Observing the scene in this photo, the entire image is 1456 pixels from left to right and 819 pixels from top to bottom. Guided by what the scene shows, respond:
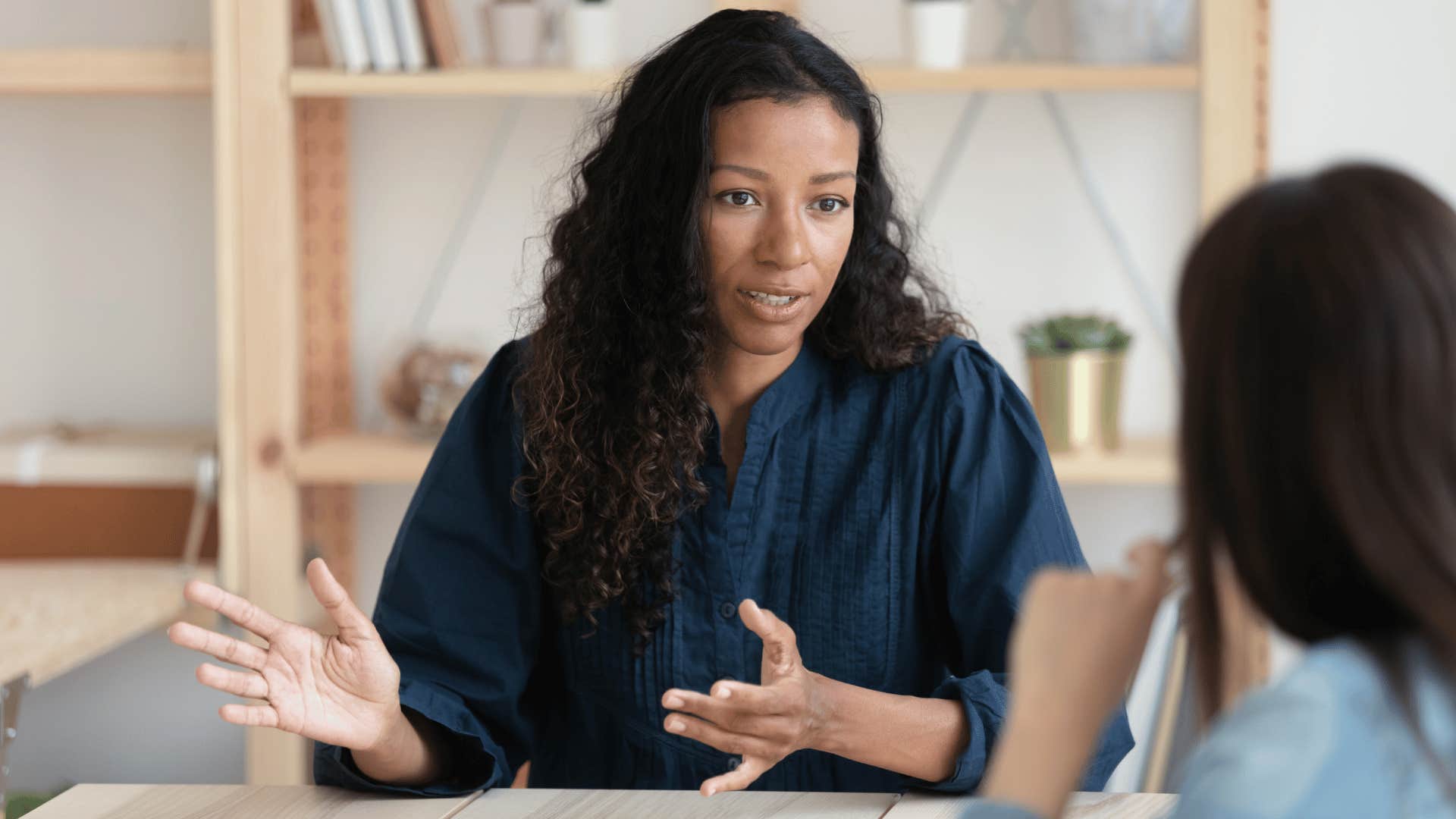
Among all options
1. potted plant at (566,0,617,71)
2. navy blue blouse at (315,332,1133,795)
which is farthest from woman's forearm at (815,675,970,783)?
potted plant at (566,0,617,71)

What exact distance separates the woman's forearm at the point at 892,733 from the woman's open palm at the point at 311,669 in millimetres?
350

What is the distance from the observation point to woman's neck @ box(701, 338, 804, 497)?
1.33 m

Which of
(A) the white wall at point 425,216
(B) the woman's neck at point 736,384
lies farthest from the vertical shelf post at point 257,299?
(B) the woman's neck at point 736,384

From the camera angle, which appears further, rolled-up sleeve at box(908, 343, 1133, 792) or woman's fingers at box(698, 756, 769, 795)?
rolled-up sleeve at box(908, 343, 1133, 792)

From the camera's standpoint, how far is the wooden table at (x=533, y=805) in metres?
1.01

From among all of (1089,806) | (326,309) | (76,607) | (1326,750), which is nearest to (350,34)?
(326,309)

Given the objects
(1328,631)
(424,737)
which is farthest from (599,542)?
(1328,631)

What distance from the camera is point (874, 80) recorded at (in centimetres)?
199

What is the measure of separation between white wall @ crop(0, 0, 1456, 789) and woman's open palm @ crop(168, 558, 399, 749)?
1201 millimetres

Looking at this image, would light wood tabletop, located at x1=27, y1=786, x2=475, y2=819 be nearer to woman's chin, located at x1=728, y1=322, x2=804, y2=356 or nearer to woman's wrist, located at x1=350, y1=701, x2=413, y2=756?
woman's wrist, located at x1=350, y1=701, x2=413, y2=756

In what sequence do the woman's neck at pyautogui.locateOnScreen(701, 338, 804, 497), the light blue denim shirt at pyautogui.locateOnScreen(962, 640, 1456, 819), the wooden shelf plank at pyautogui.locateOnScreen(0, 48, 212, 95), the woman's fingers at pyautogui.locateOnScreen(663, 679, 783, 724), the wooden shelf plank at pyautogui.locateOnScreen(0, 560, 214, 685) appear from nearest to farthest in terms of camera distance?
1. the light blue denim shirt at pyautogui.locateOnScreen(962, 640, 1456, 819)
2. the woman's fingers at pyautogui.locateOnScreen(663, 679, 783, 724)
3. the woman's neck at pyautogui.locateOnScreen(701, 338, 804, 497)
4. the wooden shelf plank at pyautogui.locateOnScreen(0, 560, 214, 685)
5. the wooden shelf plank at pyautogui.locateOnScreen(0, 48, 212, 95)

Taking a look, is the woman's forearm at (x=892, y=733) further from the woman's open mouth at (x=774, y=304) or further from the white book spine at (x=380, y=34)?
the white book spine at (x=380, y=34)

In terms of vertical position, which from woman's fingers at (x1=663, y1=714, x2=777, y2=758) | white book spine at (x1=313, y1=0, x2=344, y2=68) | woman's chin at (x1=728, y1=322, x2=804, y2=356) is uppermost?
white book spine at (x1=313, y1=0, x2=344, y2=68)

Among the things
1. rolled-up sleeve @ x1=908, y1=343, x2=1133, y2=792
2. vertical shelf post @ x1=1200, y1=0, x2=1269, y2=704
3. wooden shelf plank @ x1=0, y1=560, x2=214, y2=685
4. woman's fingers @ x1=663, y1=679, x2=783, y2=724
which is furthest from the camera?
vertical shelf post @ x1=1200, y1=0, x2=1269, y2=704
